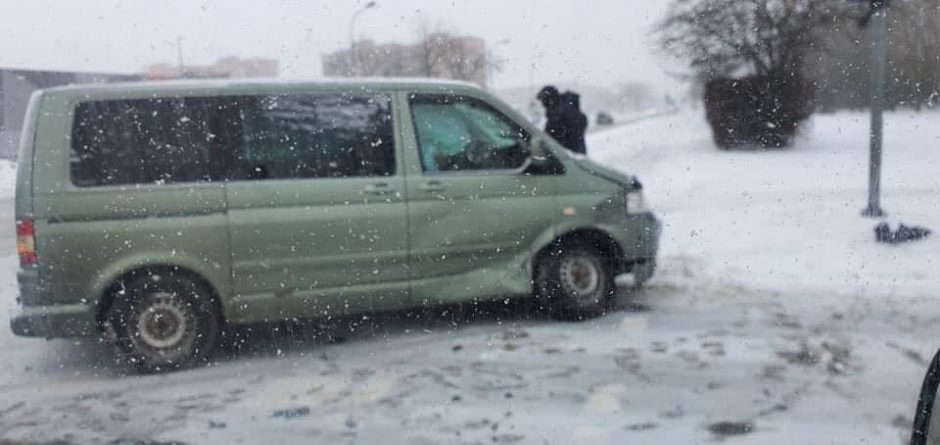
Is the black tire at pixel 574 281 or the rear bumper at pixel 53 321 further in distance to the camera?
the black tire at pixel 574 281

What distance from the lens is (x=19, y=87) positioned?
421 centimetres

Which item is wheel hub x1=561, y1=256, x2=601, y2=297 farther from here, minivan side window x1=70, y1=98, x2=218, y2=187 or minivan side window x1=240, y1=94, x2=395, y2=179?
minivan side window x1=70, y1=98, x2=218, y2=187

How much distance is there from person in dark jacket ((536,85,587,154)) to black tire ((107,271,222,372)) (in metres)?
2.29

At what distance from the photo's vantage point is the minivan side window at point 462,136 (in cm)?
493

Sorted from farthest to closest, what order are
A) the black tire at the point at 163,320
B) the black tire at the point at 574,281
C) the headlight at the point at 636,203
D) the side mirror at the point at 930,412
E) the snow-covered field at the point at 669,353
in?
the headlight at the point at 636,203
the black tire at the point at 574,281
the black tire at the point at 163,320
the snow-covered field at the point at 669,353
the side mirror at the point at 930,412

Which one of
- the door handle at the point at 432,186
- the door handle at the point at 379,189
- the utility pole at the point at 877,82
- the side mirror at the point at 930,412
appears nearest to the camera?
the side mirror at the point at 930,412

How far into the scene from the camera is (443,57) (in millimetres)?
4281

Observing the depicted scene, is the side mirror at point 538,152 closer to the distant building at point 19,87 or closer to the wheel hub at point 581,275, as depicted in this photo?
the wheel hub at point 581,275

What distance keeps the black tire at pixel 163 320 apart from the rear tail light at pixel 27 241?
0.48 meters

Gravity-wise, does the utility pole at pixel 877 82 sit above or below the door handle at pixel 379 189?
above

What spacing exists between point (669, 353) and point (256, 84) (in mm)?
2795

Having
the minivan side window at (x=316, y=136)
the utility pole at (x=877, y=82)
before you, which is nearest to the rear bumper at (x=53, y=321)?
the minivan side window at (x=316, y=136)

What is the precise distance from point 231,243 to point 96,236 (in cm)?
70

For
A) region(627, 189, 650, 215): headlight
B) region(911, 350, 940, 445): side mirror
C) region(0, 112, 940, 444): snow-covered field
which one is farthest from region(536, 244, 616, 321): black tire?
region(911, 350, 940, 445): side mirror
